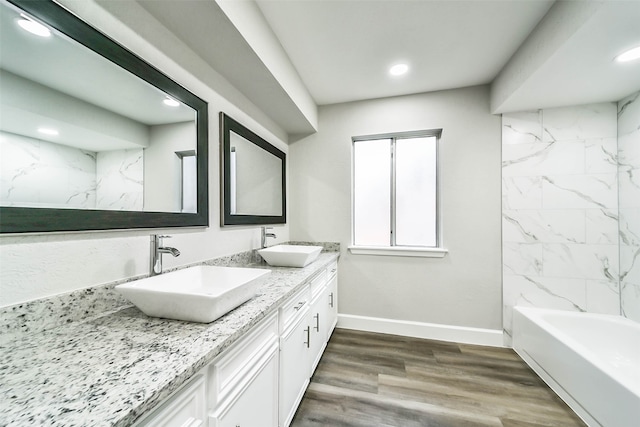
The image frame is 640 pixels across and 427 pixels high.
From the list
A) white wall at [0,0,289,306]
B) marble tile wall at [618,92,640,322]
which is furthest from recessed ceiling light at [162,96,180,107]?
marble tile wall at [618,92,640,322]

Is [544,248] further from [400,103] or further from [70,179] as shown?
[70,179]

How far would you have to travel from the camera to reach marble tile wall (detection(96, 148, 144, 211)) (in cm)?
93

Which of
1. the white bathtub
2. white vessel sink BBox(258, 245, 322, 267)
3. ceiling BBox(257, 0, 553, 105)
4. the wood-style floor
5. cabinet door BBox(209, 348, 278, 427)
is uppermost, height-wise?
ceiling BBox(257, 0, 553, 105)

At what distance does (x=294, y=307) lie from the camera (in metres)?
1.35

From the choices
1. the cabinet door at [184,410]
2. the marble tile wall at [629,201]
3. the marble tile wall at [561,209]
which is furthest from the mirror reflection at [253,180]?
the marble tile wall at [629,201]

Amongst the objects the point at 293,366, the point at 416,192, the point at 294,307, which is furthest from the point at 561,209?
the point at 293,366

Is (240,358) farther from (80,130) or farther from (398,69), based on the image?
(398,69)

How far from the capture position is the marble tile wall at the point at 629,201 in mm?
1864

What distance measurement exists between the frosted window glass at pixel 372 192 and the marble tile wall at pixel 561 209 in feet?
3.57

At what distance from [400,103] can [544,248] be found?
194 cm

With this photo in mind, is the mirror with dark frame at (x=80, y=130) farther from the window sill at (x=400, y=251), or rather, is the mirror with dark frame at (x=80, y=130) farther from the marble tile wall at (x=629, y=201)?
the marble tile wall at (x=629, y=201)

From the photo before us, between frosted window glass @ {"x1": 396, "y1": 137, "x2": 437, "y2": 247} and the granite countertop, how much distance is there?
6.96 feet

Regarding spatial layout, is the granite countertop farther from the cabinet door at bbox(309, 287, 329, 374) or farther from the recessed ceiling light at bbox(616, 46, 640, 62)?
the recessed ceiling light at bbox(616, 46, 640, 62)

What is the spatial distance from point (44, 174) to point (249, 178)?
122 centimetres
